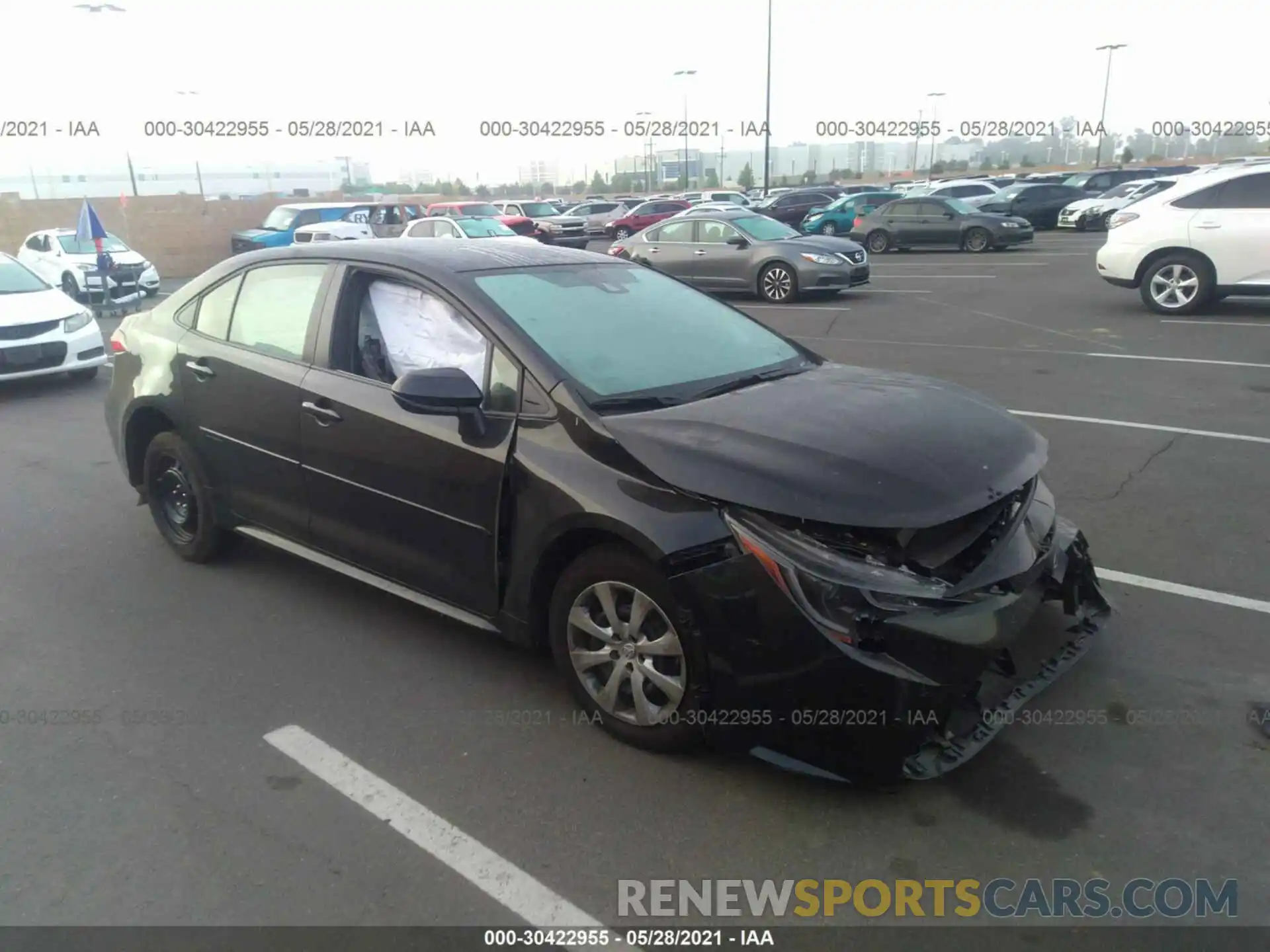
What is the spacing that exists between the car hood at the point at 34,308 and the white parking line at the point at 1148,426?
31.2 feet

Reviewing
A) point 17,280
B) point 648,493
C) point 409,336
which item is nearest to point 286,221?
point 17,280

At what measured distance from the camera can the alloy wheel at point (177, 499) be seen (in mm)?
5117

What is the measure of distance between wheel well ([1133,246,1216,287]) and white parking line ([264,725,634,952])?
12.4 m

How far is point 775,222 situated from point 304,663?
48.3 ft

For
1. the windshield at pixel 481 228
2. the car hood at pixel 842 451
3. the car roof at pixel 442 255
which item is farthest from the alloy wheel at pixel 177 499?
the windshield at pixel 481 228

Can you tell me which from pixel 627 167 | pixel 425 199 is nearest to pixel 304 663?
pixel 425 199

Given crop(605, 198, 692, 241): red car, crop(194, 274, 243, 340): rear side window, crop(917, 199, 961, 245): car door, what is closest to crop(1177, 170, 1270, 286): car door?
crop(194, 274, 243, 340): rear side window

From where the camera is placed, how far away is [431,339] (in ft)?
13.0

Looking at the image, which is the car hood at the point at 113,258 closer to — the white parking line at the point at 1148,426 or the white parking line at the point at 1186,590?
the white parking line at the point at 1148,426

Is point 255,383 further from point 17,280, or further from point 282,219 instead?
point 282,219

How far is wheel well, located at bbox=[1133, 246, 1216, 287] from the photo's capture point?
12.1 m

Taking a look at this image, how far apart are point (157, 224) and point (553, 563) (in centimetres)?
3174

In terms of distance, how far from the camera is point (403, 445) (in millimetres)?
3834

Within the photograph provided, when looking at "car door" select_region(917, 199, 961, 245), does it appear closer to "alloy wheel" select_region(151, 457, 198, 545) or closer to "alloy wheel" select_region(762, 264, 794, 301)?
"alloy wheel" select_region(762, 264, 794, 301)
